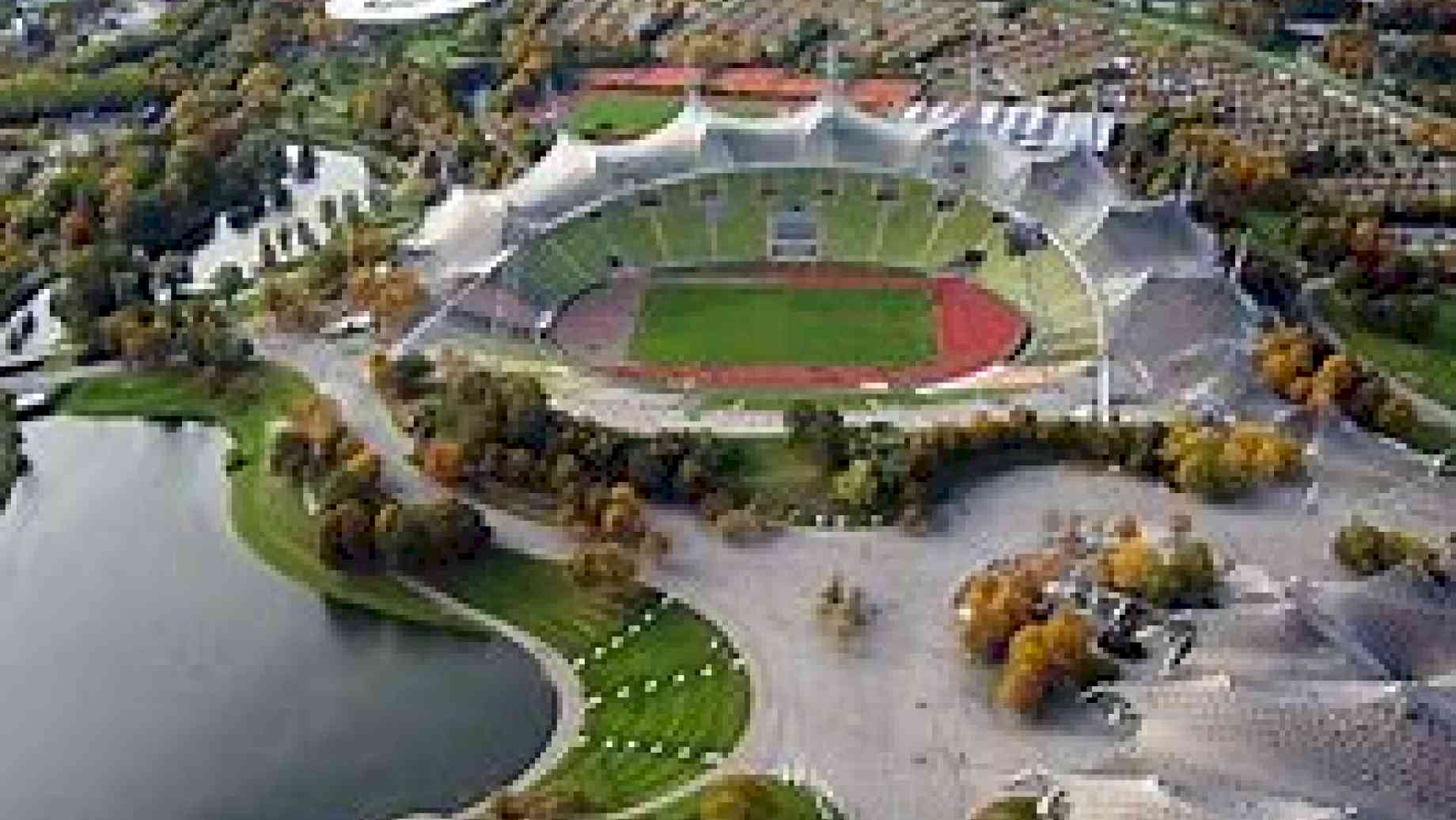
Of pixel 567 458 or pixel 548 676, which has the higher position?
pixel 567 458

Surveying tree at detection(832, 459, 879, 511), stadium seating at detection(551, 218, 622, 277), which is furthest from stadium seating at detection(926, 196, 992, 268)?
tree at detection(832, 459, 879, 511)

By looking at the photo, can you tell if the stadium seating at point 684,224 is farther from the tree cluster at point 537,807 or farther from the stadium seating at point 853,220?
the tree cluster at point 537,807

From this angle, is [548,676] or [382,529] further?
[382,529]

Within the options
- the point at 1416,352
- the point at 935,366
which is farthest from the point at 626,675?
the point at 1416,352

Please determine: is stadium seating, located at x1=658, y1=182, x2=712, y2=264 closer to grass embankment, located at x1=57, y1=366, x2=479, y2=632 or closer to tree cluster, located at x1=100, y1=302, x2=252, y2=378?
grass embankment, located at x1=57, y1=366, x2=479, y2=632

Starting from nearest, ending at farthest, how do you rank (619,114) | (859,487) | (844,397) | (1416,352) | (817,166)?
(859,487), (844,397), (1416,352), (817,166), (619,114)

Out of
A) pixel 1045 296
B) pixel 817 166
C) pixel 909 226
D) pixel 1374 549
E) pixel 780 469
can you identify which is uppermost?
pixel 817 166

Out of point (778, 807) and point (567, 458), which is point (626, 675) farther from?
point (567, 458)
